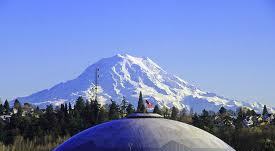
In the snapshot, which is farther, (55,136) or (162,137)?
(55,136)

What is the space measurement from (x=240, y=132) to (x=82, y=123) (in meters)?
32.0

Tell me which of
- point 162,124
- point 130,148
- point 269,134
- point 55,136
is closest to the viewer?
point 130,148

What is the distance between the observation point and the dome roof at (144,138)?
72.7 ft

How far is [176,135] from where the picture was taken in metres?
23.0

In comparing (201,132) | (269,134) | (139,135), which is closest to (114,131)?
(139,135)

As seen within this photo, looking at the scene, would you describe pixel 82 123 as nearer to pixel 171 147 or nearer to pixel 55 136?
pixel 55 136

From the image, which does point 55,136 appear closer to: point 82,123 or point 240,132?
point 82,123

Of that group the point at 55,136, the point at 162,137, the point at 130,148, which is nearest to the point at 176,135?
the point at 162,137

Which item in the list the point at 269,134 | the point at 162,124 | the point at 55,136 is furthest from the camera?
the point at 55,136

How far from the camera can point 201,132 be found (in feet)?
79.5

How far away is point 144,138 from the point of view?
22.6 m

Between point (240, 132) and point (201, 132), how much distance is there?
81.5 meters

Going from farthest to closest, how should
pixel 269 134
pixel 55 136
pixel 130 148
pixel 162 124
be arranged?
pixel 55 136 → pixel 269 134 → pixel 162 124 → pixel 130 148

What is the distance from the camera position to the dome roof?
22.2 metres
